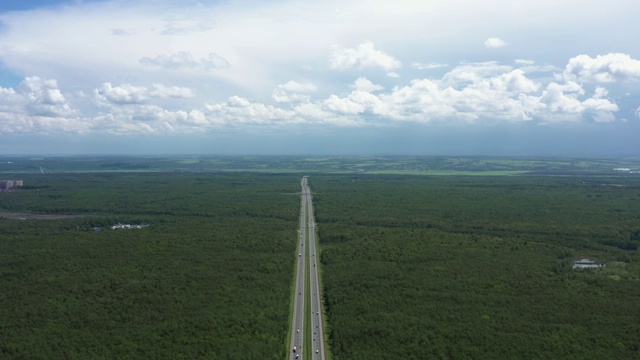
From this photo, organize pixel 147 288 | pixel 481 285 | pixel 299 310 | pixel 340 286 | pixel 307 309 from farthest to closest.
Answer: pixel 340 286 < pixel 481 285 < pixel 147 288 < pixel 307 309 < pixel 299 310

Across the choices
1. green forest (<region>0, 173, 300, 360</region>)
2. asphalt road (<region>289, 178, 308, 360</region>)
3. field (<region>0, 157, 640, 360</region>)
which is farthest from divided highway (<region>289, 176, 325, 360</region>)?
green forest (<region>0, 173, 300, 360</region>)

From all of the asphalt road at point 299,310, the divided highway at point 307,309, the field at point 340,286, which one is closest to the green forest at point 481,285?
the field at point 340,286

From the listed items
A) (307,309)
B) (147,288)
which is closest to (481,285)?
(307,309)

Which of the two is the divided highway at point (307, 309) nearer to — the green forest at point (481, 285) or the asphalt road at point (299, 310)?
the asphalt road at point (299, 310)

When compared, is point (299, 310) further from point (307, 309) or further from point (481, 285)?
point (481, 285)

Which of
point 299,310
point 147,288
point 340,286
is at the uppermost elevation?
point 147,288

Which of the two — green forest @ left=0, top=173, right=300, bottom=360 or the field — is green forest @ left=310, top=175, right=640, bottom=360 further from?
green forest @ left=0, top=173, right=300, bottom=360
